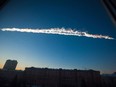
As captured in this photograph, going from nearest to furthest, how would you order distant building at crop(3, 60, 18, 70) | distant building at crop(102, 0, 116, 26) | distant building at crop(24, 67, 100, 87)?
distant building at crop(102, 0, 116, 26), distant building at crop(24, 67, 100, 87), distant building at crop(3, 60, 18, 70)

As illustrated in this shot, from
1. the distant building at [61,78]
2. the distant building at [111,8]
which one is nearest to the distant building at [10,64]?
the distant building at [61,78]

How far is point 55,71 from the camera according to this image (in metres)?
39.1

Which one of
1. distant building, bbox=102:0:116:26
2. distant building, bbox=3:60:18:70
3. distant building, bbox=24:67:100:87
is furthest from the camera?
distant building, bbox=3:60:18:70

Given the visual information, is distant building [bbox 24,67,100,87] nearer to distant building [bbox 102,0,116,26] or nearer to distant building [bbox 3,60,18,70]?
distant building [bbox 3,60,18,70]

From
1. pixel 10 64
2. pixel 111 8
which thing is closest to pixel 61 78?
pixel 10 64

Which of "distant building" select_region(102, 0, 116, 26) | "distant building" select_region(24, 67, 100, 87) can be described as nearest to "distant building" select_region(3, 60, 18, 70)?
"distant building" select_region(24, 67, 100, 87)

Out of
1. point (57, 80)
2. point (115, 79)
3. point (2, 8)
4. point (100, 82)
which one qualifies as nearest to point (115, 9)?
point (2, 8)

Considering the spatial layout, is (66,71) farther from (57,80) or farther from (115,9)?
(115,9)

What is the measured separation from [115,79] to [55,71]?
21879 millimetres

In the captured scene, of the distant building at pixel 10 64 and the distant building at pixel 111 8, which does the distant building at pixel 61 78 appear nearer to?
the distant building at pixel 10 64

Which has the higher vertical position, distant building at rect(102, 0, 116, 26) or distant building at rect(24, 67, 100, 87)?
distant building at rect(24, 67, 100, 87)

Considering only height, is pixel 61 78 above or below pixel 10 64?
below

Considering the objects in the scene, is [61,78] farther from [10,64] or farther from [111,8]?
[111,8]

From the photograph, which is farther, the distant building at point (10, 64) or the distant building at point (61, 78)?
the distant building at point (10, 64)
